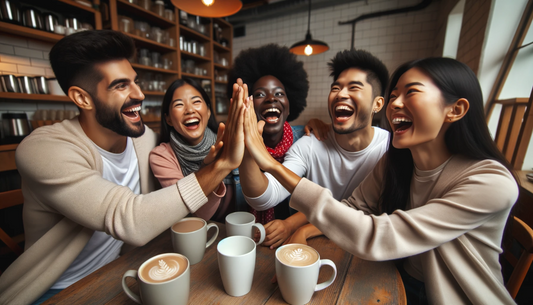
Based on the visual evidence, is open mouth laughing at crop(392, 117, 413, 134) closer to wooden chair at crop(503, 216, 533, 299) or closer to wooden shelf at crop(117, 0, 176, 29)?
wooden chair at crop(503, 216, 533, 299)

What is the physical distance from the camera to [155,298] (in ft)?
2.05

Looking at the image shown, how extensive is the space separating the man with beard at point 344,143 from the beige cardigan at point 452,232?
45 centimetres

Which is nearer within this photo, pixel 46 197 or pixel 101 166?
pixel 46 197

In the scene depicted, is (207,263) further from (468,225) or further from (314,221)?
(468,225)

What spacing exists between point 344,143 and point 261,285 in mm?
1053

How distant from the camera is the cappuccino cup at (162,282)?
61cm

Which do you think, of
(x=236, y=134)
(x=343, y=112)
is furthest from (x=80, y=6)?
(x=343, y=112)

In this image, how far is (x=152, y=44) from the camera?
12.1 feet

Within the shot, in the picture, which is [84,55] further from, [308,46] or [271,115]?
[308,46]

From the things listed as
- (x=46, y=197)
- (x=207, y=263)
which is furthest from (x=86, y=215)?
(x=207, y=263)

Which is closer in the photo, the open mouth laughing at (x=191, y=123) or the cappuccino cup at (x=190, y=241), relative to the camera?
the cappuccino cup at (x=190, y=241)

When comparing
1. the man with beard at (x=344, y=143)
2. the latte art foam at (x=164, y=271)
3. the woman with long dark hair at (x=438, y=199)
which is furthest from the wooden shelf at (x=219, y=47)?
the latte art foam at (x=164, y=271)

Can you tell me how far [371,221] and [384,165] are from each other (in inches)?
17.3

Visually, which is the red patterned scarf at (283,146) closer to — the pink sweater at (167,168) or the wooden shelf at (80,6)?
the pink sweater at (167,168)
